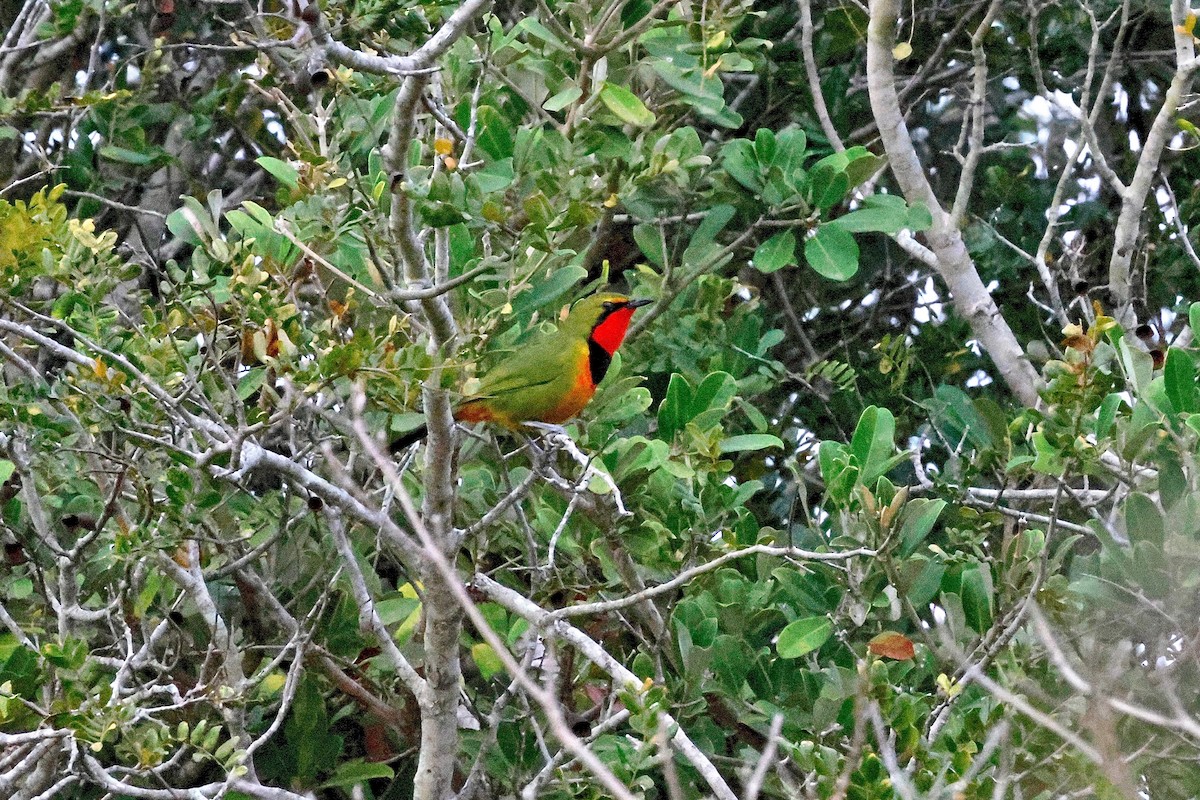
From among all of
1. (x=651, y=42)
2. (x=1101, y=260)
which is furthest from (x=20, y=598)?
(x=1101, y=260)

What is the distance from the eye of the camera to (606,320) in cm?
548

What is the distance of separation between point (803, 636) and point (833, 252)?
139 centimetres

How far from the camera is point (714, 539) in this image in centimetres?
434

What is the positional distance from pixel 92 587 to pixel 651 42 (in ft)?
8.30

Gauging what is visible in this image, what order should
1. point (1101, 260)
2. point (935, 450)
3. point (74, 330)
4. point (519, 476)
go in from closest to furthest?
point (74, 330)
point (519, 476)
point (935, 450)
point (1101, 260)

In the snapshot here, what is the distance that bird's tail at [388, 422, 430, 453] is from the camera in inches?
191

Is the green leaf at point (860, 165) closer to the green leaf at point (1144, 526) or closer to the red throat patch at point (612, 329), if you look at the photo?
the red throat patch at point (612, 329)

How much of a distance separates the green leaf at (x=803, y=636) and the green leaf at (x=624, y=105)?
4.53 ft

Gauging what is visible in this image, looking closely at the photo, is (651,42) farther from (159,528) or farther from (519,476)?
(159,528)

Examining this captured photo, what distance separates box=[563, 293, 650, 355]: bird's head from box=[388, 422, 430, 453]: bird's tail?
776 mm

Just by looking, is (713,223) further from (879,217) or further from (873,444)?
(873,444)

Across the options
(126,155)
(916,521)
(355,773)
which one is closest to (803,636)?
(916,521)

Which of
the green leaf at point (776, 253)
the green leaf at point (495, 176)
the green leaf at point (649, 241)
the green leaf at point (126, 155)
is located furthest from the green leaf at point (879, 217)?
the green leaf at point (126, 155)

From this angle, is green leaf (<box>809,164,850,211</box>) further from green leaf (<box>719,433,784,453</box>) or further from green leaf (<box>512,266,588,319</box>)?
green leaf (<box>512,266,588,319</box>)
